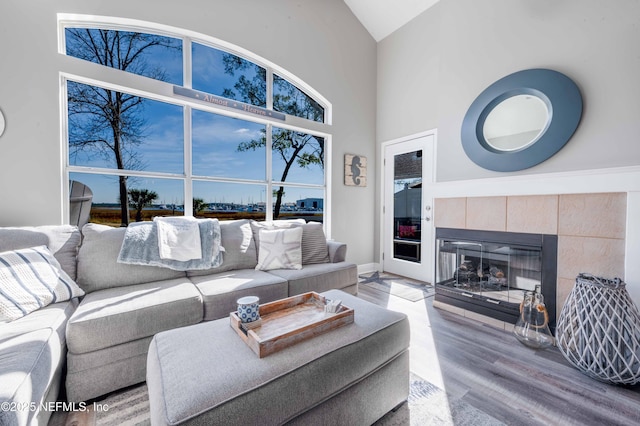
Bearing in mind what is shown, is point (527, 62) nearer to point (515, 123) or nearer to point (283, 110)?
point (515, 123)

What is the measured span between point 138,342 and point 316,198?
2734 millimetres

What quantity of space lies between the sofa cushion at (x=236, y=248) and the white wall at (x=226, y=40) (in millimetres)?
1356

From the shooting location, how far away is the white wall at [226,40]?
2053 mm

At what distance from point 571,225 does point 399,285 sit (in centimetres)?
194

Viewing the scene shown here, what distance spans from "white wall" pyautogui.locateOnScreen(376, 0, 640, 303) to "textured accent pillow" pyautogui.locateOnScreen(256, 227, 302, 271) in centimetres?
171

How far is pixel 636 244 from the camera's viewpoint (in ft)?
5.80

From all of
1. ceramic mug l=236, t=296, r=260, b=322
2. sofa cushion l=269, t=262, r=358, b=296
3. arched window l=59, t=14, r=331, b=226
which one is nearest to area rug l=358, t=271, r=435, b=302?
sofa cushion l=269, t=262, r=358, b=296

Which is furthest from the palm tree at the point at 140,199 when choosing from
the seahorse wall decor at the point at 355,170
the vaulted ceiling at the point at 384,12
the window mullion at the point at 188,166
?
the vaulted ceiling at the point at 384,12

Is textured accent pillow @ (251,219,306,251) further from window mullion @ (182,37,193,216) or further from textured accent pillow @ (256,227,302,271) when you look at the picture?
window mullion @ (182,37,193,216)

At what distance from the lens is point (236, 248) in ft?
8.29

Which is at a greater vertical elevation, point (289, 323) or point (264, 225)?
point (264, 225)

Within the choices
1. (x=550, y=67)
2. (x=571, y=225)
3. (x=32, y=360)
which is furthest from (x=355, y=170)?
(x=32, y=360)

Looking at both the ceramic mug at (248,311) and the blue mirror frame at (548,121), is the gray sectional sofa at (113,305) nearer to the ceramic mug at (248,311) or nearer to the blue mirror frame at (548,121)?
the ceramic mug at (248,311)

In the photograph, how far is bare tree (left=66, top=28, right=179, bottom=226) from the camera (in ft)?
7.75
